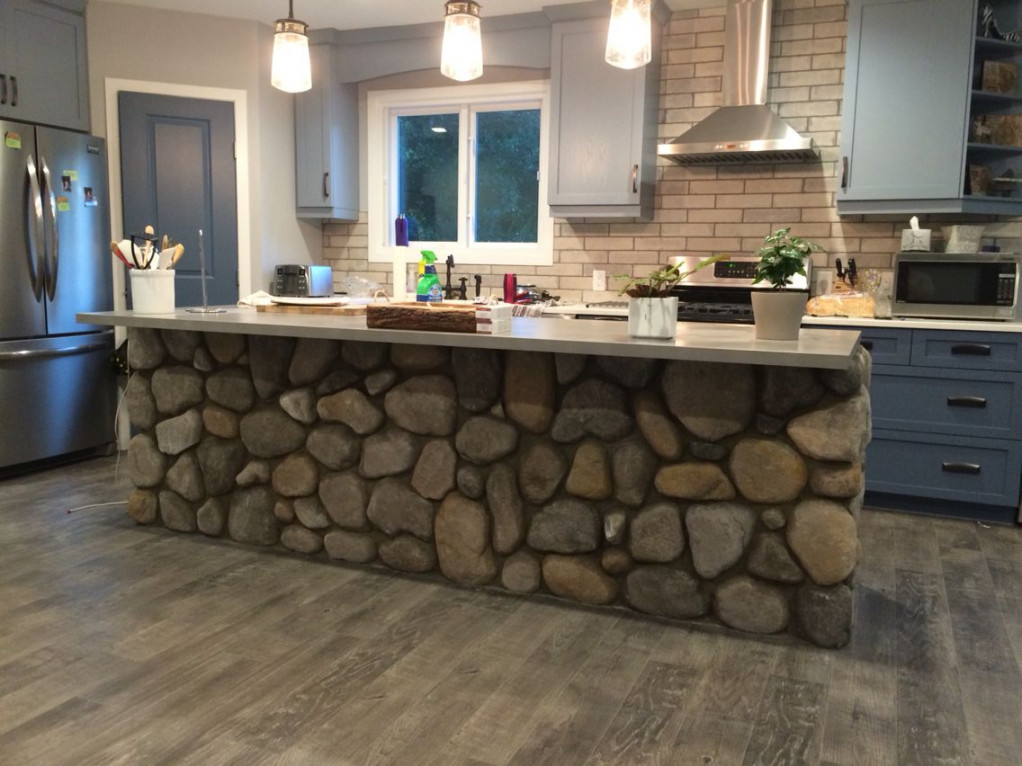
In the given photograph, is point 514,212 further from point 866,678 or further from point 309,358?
point 866,678

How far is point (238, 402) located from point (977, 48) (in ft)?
11.9

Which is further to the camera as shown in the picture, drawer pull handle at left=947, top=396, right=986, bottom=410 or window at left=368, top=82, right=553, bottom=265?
window at left=368, top=82, right=553, bottom=265

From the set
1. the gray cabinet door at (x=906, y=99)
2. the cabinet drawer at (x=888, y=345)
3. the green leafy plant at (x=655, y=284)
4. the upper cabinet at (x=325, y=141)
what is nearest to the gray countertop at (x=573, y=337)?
the green leafy plant at (x=655, y=284)

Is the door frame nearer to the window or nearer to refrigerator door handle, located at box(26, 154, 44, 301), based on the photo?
refrigerator door handle, located at box(26, 154, 44, 301)

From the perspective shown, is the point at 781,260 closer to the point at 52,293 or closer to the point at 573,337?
the point at 573,337

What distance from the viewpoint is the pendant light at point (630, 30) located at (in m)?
2.31

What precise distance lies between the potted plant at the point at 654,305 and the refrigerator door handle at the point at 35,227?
318 cm

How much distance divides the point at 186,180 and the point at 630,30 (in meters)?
3.22

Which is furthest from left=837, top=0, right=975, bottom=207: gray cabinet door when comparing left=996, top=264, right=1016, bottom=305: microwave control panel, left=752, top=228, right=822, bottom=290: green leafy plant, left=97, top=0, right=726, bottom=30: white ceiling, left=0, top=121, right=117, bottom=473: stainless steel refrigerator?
left=0, top=121, right=117, bottom=473: stainless steel refrigerator

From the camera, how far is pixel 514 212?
16.8ft

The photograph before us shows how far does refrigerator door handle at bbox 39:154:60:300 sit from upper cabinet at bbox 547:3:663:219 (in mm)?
2553

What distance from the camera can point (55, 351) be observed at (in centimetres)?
422

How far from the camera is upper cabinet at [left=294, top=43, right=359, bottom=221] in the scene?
197 inches

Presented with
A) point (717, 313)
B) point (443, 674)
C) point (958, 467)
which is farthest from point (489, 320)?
point (958, 467)
